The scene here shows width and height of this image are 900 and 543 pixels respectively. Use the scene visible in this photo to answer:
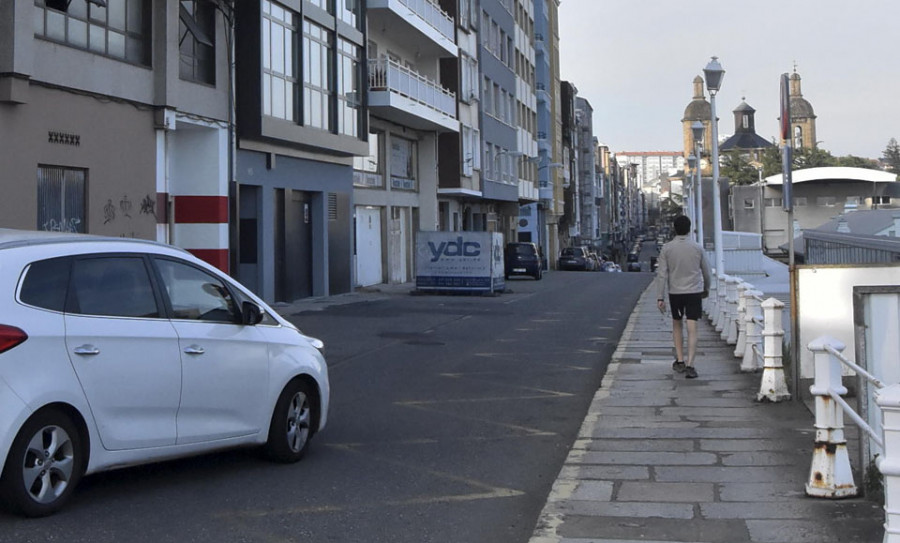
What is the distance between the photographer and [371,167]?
34.6 m

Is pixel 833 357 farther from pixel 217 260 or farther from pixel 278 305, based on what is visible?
pixel 278 305

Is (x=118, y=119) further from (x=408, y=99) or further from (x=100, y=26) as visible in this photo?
(x=408, y=99)

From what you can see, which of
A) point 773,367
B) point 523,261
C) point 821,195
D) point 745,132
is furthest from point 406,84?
point 745,132

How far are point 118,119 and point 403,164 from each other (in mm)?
20789

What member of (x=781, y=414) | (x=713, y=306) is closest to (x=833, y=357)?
(x=781, y=414)

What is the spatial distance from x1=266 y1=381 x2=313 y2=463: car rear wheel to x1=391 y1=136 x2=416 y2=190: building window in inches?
1168

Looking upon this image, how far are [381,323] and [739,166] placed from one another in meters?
105

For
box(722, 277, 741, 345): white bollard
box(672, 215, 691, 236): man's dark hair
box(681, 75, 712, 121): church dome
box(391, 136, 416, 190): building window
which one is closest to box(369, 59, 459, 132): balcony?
box(391, 136, 416, 190): building window

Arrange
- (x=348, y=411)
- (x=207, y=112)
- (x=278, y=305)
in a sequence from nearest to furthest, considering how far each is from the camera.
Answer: (x=348, y=411), (x=207, y=112), (x=278, y=305)

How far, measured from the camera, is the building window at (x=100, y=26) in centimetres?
1662

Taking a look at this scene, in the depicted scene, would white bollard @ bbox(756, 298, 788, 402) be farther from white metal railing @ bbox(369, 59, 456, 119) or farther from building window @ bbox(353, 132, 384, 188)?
building window @ bbox(353, 132, 384, 188)

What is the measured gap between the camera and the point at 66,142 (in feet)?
56.0

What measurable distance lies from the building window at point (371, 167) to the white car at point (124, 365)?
25.4m

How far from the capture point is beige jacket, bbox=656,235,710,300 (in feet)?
37.5
